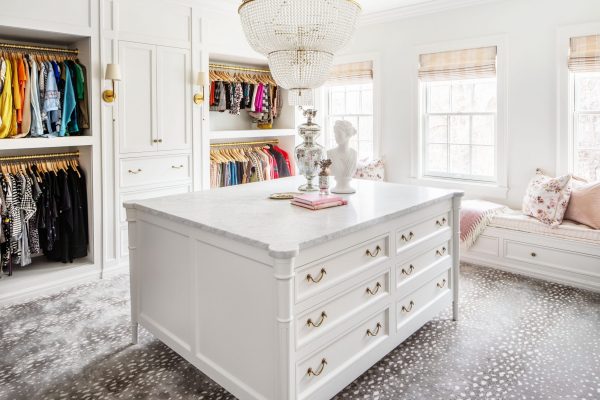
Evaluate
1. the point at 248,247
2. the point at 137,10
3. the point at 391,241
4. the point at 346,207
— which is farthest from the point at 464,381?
the point at 137,10

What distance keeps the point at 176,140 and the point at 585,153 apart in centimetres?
385

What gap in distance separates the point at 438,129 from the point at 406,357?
320cm

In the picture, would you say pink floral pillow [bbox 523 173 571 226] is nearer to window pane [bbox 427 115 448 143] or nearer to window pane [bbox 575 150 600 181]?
window pane [bbox 575 150 600 181]

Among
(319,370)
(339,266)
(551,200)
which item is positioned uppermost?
(551,200)

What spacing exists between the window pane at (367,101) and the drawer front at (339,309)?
3.74m

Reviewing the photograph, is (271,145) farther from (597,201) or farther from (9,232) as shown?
(597,201)

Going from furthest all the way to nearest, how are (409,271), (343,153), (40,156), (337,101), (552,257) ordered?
(337,101)
(40,156)
(552,257)
(343,153)
(409,271)

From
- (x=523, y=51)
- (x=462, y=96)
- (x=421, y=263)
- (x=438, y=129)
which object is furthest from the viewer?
(x=438, y=129)

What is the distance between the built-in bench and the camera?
11.8 feet

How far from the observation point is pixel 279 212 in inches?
93.3

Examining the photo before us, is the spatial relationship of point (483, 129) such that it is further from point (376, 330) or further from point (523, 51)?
point (376, 330)

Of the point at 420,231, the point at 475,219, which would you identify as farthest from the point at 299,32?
the point at 475,219

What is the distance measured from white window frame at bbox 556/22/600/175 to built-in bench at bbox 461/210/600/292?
64cm

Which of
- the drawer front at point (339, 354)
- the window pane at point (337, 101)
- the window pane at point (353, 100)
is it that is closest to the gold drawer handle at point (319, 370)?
the drawer front at point (339, 354)
